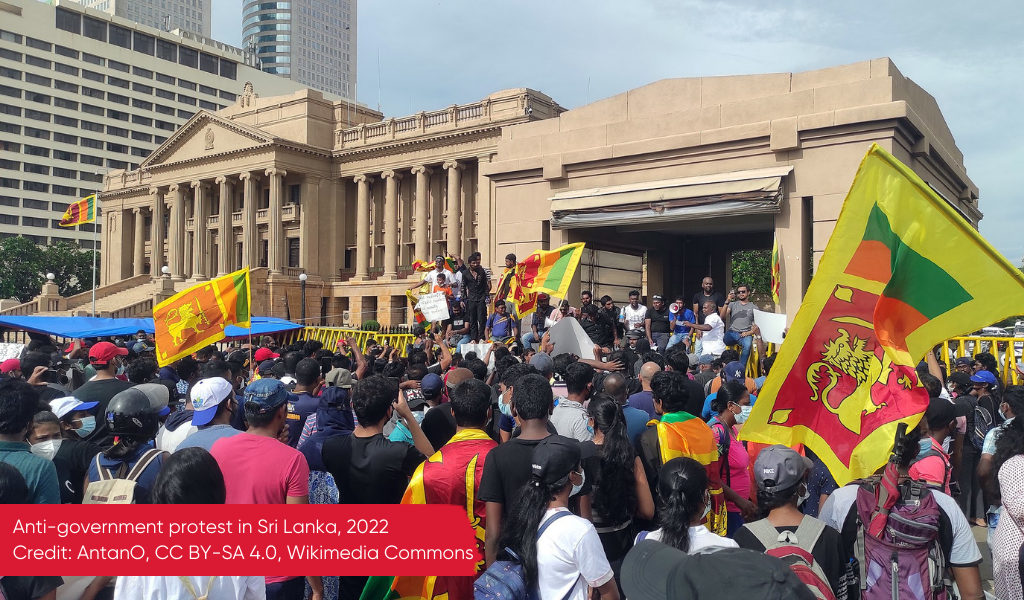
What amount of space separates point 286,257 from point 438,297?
128 ft

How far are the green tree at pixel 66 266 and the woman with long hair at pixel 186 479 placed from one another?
73.4 meters

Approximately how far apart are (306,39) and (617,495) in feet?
539

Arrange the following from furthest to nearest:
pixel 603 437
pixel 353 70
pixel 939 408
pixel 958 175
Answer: pixel 353 70
pixel 958 175
pixel 939 408
pixel 603 437

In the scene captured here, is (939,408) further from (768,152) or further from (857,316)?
(768,152)

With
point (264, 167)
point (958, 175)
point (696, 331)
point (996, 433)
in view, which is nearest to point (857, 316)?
point (996, 433)

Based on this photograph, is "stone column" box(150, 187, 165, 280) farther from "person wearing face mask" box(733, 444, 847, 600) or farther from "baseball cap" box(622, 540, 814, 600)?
"baseball cap" box(622, 540, 814, 600)

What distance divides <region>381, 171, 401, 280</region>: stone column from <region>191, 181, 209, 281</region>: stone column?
1468 centimetres

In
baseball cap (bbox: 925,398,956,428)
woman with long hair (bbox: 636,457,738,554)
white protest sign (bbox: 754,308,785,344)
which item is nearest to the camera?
woman with long hair (bbox: 636,457,738,554)

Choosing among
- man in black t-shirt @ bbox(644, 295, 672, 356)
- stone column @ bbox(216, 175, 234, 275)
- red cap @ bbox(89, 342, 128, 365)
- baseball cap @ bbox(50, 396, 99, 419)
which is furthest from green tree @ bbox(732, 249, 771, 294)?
baseball cap @ bbox(50, 396, 99, 419)

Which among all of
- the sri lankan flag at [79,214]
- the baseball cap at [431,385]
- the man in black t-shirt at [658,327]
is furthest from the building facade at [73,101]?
the baseball cap at [431,385]

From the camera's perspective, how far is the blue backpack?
119 inches

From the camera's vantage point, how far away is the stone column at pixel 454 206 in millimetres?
43594

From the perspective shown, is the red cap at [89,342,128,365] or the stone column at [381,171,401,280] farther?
the stone column at [381,171,401,280]

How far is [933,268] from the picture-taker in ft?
13.0
